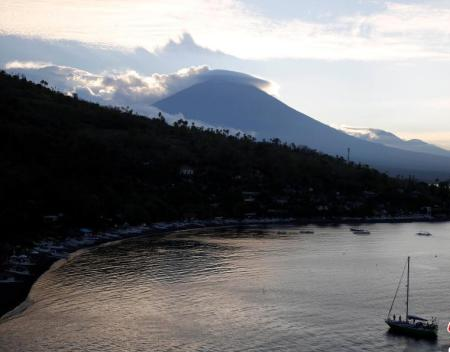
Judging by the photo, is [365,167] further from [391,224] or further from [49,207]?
[49,207]

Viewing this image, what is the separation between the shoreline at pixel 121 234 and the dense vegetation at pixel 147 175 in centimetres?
154

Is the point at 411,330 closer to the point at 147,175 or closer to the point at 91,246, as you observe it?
the point at 91,246

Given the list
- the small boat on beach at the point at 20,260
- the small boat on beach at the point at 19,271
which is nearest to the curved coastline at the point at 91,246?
the small boat on beach at the point at 19,271

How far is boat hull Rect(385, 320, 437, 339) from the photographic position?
1792 cm

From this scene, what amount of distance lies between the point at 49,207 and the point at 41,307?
1942cm

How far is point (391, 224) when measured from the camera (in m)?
55.6

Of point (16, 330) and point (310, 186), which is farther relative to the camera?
point (310, 186)

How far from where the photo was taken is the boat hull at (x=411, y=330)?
17922mm

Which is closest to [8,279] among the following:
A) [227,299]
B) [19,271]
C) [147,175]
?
[19,271]

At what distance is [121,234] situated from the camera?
39.8 meters

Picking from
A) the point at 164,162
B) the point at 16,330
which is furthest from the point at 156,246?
the point at 164,162

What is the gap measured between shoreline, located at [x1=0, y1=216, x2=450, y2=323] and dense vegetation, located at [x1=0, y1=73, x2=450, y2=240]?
60.8 inches

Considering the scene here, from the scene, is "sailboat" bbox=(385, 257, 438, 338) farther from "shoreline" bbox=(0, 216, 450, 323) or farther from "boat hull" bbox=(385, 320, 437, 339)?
"shoreline" bbox=(0, 216, 450, 323)

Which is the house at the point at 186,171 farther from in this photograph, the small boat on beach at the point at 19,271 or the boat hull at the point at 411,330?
the boat hull at the point at 411,330
